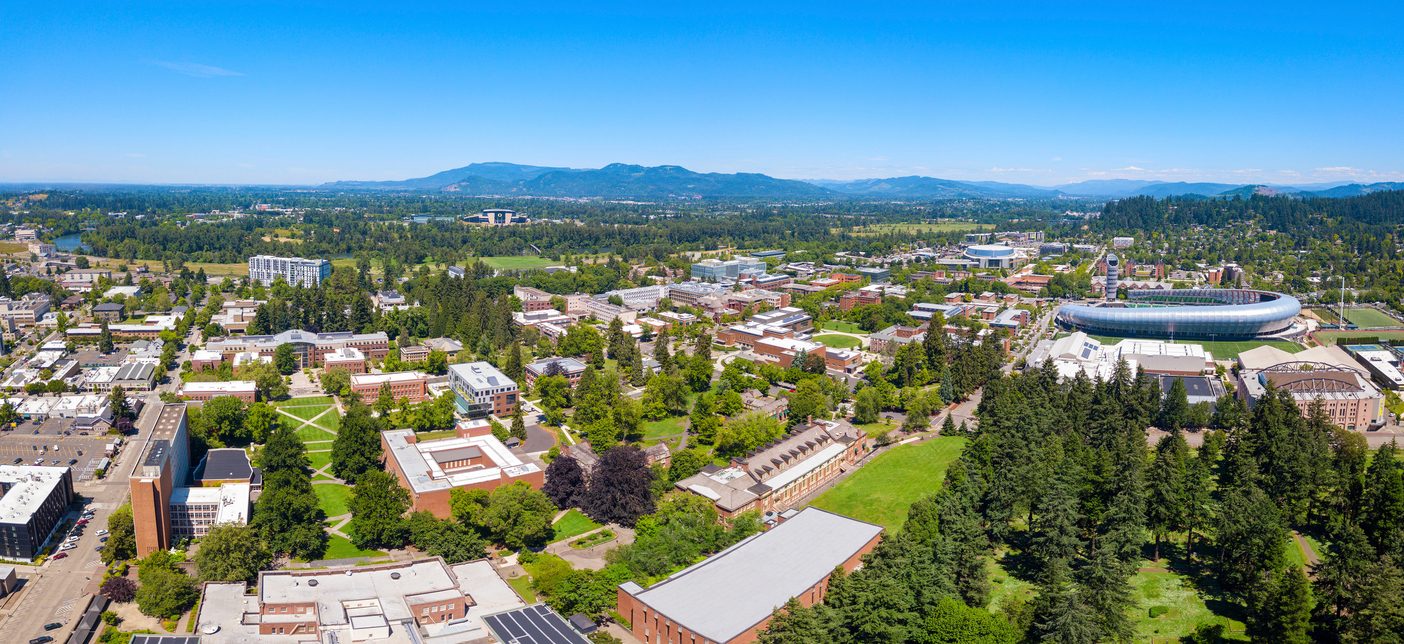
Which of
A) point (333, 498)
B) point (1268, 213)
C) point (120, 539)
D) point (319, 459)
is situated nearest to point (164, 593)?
point (120, 539)

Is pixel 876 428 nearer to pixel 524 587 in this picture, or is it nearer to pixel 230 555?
pixel 524 587

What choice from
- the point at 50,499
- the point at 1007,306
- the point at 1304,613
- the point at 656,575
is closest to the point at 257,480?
the point at 50,499

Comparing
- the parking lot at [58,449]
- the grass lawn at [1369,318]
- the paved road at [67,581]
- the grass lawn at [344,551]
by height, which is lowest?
the grass lawn at [344,551]

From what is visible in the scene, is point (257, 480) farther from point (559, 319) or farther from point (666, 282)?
point (666, 282)

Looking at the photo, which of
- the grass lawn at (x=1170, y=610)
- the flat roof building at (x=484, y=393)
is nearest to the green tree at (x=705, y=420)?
the flat roof building at (x=484, y=393)

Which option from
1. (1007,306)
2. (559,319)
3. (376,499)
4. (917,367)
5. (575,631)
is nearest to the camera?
(575,631)

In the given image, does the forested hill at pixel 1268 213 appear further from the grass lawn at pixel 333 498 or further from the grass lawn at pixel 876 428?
the grass lawn at pixel 333 498
